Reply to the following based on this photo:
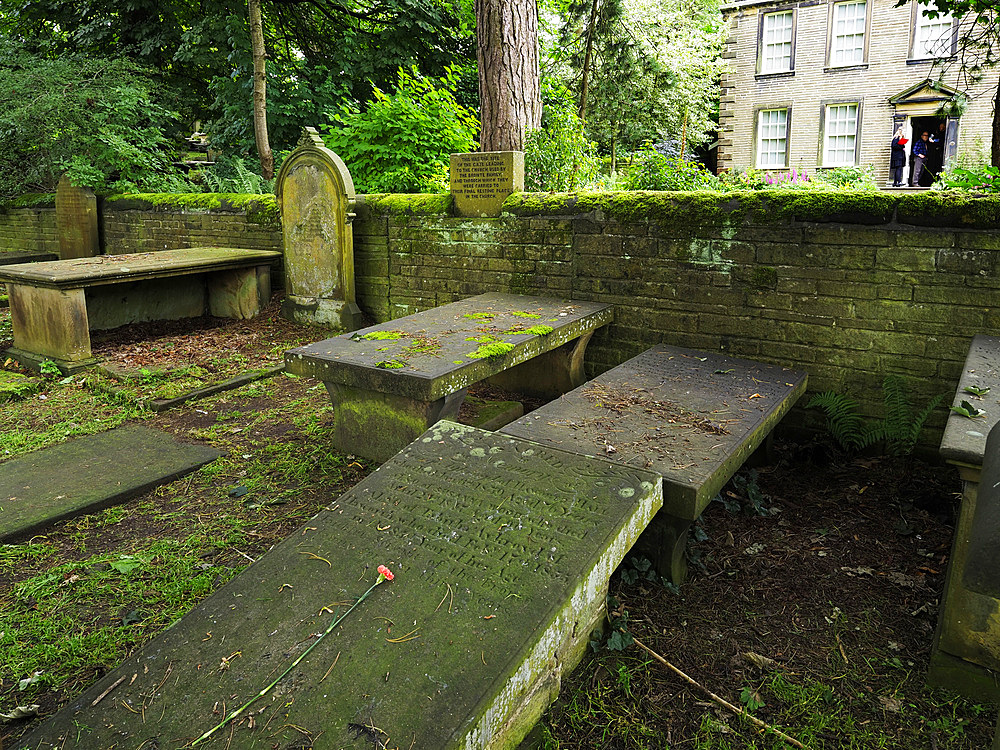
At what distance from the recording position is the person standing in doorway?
1852 cm

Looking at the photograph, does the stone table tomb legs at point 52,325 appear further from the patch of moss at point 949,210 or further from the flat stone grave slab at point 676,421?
the patch of moss at point 949,210

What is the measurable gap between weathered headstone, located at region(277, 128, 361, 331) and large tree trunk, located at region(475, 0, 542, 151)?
5.73ft

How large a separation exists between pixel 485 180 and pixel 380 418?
270 cm

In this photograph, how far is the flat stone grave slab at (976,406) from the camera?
92.1 inches

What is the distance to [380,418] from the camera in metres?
4.09

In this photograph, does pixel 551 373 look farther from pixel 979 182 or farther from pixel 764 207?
pixel 979 182

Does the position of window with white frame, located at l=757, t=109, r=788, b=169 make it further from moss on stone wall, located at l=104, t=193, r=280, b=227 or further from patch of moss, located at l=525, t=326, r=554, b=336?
patch of moss, located at l=525, t=326, r=554, b=336

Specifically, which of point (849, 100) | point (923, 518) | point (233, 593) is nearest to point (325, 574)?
point (233, 593)

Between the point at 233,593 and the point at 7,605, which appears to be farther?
the point at 7,605

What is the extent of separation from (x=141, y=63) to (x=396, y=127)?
26.5ft

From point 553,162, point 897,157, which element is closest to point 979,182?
point 553,162

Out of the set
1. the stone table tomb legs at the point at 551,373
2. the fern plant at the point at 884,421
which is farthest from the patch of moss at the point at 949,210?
the stone table tomb legs at the point at 551,373

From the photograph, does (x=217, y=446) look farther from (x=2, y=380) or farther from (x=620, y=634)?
(x=620, y=634)

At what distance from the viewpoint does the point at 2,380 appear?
557cm
